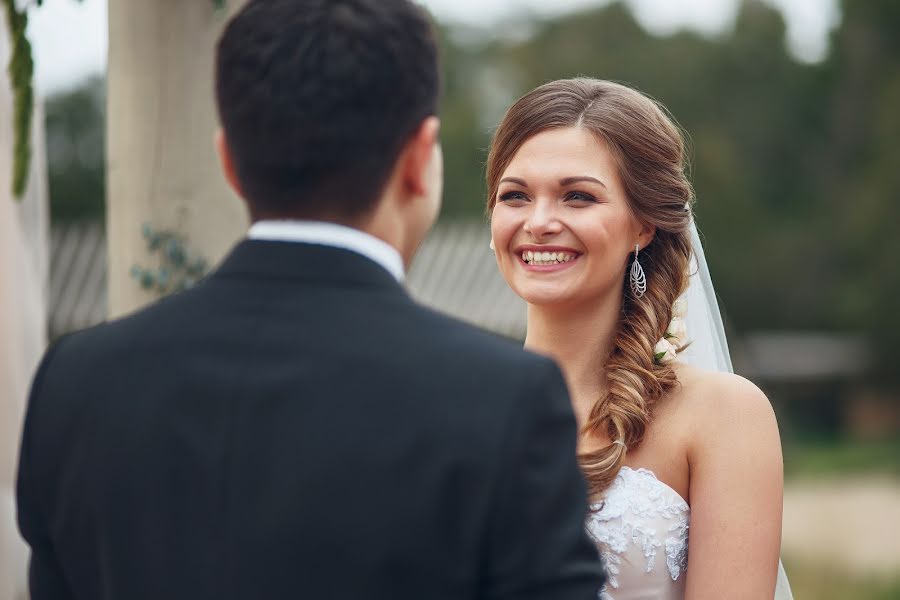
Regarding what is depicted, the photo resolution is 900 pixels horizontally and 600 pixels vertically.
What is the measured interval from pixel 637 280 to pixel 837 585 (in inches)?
370

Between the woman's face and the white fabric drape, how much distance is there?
203cm

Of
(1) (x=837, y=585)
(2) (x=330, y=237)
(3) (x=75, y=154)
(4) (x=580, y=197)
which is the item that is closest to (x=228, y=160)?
(2) (x=330, y=237)

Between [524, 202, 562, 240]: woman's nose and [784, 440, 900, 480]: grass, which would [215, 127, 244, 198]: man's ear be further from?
[784, 440, 900, 480]: grass

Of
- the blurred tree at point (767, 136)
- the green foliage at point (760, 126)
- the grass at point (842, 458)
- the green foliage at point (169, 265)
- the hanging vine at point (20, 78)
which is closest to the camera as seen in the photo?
the hanging vine at point (20, 78)

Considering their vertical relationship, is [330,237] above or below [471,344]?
above

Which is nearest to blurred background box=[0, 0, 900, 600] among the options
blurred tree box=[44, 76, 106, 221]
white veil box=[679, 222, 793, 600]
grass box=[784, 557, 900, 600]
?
blurred tree box=[44, 76, 106, 221]

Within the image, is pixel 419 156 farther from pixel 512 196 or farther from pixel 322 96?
pixel 512 196

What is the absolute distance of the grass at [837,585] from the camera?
11.6 meters

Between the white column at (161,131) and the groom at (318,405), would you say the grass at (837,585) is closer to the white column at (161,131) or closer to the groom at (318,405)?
the white column at (161,131)

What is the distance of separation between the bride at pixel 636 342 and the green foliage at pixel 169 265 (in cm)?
98

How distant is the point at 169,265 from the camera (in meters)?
3.69

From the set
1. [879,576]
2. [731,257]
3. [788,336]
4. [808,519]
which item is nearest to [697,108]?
[731,257]

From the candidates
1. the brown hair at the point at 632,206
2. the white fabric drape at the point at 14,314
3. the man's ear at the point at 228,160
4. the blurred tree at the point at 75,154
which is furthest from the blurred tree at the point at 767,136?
the man's ear at the point at 228,160

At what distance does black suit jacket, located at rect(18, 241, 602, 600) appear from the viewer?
1.75 metres
